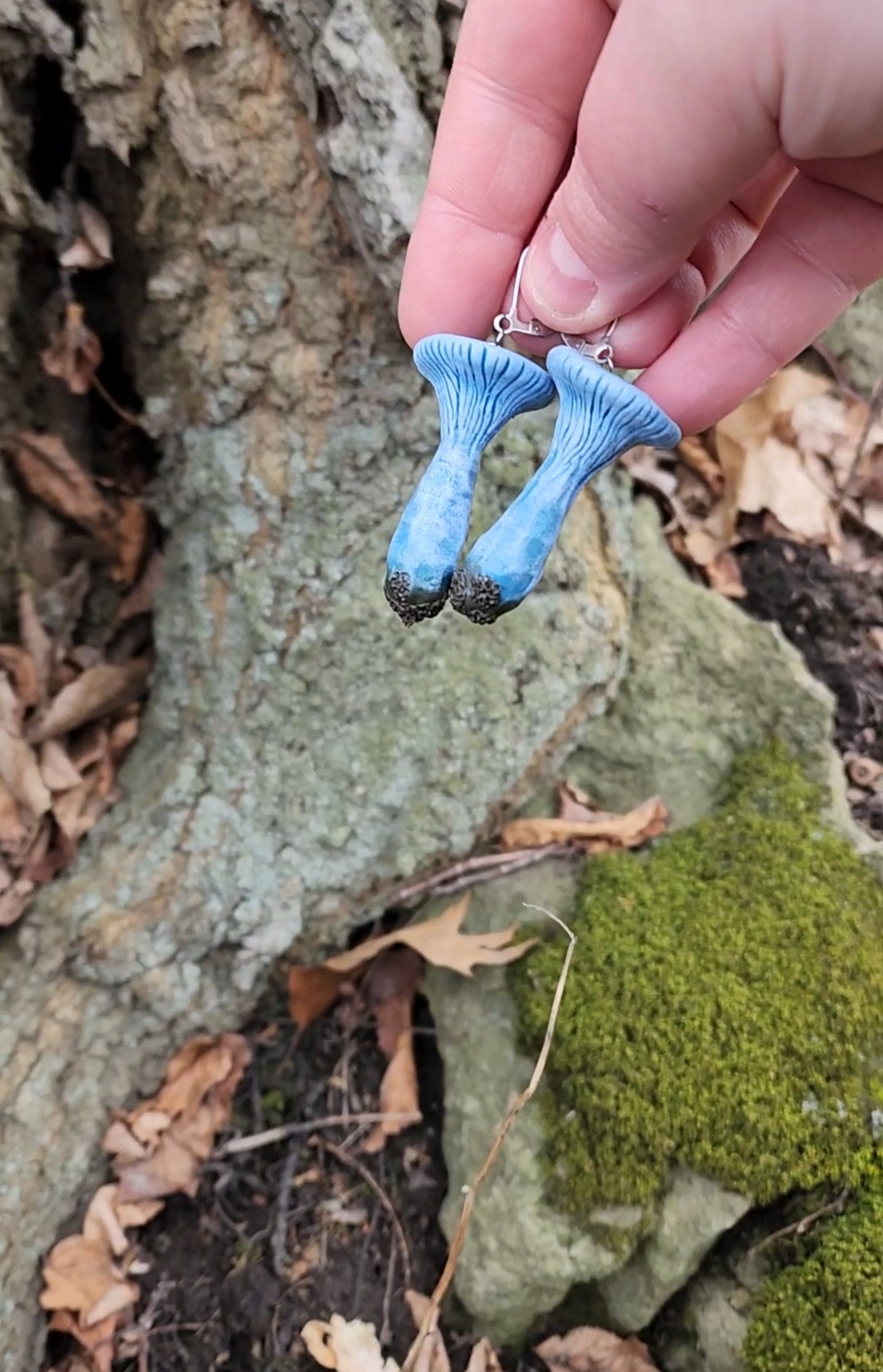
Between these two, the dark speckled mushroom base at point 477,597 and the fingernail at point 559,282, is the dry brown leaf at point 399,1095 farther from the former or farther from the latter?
the fingernail at point 559,282

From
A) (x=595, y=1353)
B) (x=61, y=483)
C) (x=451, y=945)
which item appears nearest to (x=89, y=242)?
(x=61, y=483)

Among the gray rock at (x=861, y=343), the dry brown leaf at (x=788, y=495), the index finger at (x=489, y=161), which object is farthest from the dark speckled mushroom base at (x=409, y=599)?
the gray rock at (x=861, y=343)

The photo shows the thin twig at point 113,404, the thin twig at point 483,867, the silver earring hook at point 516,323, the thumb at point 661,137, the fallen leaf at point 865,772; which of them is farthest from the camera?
the thin twig at point 113,404

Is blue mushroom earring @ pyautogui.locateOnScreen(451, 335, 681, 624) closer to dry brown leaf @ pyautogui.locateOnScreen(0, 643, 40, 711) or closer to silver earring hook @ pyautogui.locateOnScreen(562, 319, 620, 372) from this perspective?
silver earring hook @ pyautogui.locateOnScreen(562, 319, 620, 372)

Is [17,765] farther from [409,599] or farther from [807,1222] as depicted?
[807,1222]

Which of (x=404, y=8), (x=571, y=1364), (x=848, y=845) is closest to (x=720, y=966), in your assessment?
(x=848, y=845)

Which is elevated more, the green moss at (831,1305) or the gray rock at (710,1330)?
the green moss at (831,1305)

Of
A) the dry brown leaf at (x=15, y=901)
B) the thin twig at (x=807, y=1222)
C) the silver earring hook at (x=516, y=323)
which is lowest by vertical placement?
the thin twig at (x=807, y=1222)
